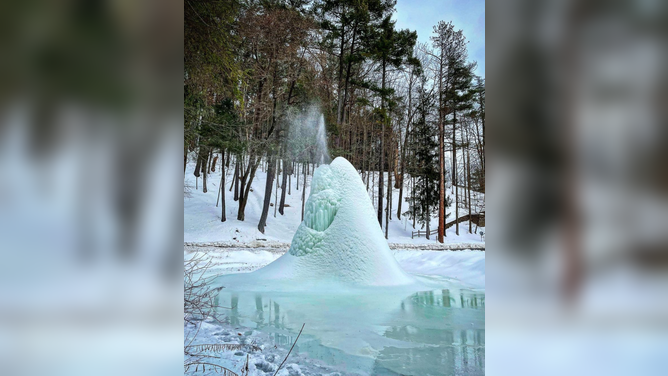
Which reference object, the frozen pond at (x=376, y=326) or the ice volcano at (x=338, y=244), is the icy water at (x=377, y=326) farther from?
the ice volcano at (x=338, y=244)

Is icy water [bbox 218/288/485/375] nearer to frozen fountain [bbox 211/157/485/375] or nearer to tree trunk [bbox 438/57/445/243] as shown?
frozen fountain [bbox 211/157/485/375]

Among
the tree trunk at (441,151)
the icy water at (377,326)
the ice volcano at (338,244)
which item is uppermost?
the tree trunk at (441,151)

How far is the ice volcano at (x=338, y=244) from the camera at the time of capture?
5.06 meters

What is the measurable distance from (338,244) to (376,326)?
2.11 metres

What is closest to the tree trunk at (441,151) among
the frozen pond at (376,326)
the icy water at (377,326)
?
the frozen pond at (376,326)

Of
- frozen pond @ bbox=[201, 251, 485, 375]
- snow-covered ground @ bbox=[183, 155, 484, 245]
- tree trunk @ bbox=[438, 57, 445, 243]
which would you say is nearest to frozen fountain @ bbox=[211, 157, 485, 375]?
frozen pond @ bbox=[201, 251, 485, 375]

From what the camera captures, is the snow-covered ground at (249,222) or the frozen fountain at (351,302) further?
the snow-covered ground at (249,222)

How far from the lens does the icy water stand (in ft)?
7.77

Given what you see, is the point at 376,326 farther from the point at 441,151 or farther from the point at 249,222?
the point at 249,222

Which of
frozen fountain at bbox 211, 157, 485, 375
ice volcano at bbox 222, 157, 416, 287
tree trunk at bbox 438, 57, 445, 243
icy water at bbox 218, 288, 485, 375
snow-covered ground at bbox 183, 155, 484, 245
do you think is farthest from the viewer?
tree trunk at bbox 438, 57, 445, 243

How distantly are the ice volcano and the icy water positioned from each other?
48cm

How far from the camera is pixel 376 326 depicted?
3.18 metres

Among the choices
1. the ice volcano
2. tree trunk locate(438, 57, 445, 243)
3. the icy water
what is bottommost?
the icy water
